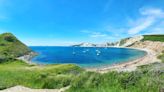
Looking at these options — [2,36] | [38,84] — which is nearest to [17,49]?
[2,36]

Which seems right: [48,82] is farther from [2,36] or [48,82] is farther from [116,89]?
[2,36]

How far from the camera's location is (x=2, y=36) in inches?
5207

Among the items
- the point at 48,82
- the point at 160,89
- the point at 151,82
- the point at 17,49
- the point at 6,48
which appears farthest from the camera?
the point at 17,49

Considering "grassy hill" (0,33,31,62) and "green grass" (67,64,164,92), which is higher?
"grassy hill" (0,33,31,62)

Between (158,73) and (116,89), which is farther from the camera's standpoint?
(158,73)

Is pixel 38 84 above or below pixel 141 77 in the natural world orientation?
below

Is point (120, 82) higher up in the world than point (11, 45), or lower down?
lower down

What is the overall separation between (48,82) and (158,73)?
7.74 m

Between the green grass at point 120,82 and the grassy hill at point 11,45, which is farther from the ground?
the grassy hill at point 11,45

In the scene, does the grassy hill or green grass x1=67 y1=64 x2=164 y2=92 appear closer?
green grass x1=67 y1=64 x2=164 y2=92

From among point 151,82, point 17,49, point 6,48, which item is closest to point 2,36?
point 17,49

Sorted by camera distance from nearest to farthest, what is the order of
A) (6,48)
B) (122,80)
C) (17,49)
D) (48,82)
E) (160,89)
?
1. (160,89)
2. (122,80)
3. (48,82)
4. (6,48)
5. (17,49)

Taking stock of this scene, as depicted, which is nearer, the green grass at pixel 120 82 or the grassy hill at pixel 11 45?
the green grass at pixel 120 82

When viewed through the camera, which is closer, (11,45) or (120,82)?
(120,82)
